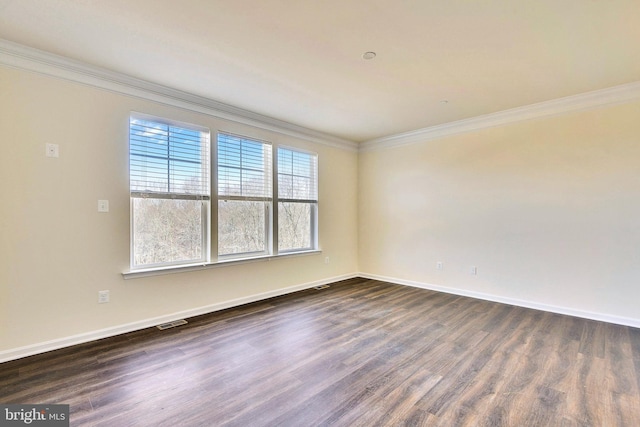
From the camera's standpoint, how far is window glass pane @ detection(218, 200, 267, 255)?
3.78 meters

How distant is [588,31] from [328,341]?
3.31 meters

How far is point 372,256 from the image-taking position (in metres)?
5.55

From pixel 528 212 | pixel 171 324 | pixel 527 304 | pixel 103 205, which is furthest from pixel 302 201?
pixel 527 304

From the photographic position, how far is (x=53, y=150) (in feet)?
8.57

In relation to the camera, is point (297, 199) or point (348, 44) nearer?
point (348, 44)

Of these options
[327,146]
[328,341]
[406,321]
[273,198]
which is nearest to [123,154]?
[273,198]

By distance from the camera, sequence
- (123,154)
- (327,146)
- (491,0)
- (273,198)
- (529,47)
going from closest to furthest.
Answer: (491,0) → (529,47) → (123,154) → (273,198) → (327,146)

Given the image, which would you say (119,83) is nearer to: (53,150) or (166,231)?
(53,150)

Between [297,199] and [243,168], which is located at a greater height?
[243,168]

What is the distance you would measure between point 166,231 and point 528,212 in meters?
4.54

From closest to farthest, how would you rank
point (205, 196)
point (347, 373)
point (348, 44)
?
point (347, 373) < point (348, 44) < point (205, 196)

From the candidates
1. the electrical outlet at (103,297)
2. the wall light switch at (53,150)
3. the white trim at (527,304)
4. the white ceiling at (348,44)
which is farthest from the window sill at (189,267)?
the white trim at (527,304)

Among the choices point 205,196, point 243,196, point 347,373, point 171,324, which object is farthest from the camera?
point 243,196

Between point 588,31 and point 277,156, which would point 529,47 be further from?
point 277,156
